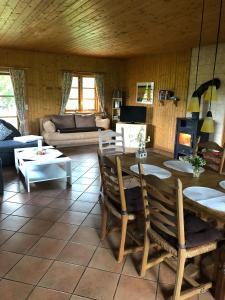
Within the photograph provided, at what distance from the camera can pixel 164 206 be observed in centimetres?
181

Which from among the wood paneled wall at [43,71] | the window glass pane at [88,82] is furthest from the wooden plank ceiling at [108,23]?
the window glass pane at [88,82]

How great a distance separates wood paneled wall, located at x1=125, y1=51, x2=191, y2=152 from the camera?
612cm

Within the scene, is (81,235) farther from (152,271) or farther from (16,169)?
(16,169)

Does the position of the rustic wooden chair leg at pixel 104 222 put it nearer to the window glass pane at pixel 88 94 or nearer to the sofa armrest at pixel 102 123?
the sofa armrest at pixel 102 123

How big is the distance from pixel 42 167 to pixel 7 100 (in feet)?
10.6

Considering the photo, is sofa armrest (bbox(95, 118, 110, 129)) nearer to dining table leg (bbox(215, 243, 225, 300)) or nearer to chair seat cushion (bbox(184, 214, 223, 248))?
chair seat cushion (bbox(184, 214, 223, 248))

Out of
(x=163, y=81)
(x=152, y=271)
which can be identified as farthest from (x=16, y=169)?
(x=163, y=81)

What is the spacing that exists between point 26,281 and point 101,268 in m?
0.63

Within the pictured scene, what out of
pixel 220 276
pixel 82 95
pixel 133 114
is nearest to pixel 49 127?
pixel 82 95

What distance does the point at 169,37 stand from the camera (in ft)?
15.2

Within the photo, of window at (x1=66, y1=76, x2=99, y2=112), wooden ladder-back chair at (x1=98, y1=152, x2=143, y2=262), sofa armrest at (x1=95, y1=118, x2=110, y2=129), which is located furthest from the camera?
window at (x1=66, y1=76, x2=99, y2=112)

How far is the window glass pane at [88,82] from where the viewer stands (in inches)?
307

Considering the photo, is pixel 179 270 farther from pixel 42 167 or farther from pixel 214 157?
pixel 42 167

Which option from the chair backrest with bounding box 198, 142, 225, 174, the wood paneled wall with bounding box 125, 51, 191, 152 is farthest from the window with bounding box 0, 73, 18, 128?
the chair backrest with bounding box 198, 142, 225, 174
